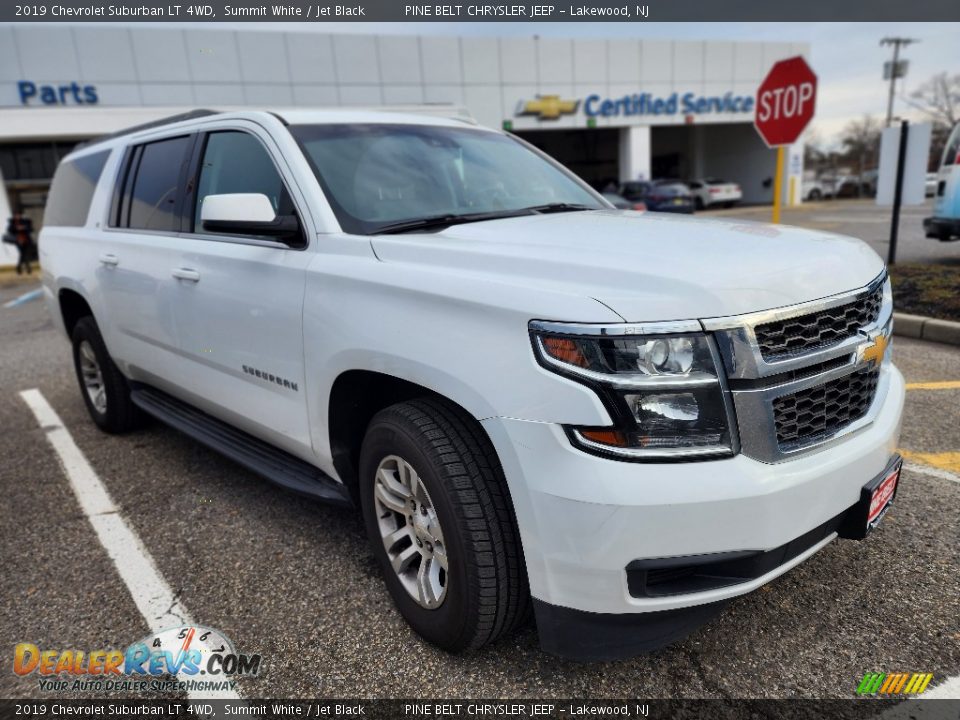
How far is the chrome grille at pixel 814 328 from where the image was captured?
6.18 feet

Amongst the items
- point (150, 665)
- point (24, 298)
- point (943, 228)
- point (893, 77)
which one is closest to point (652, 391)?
point (150, 665)

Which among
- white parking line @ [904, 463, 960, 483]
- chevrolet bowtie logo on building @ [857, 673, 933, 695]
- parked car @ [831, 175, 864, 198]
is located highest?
chevrolet bowtie logo on building @ [857, 673, 933, 695]

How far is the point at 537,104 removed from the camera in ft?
100

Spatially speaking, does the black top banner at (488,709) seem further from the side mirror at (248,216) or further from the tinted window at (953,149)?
the tinted window at (953,149)

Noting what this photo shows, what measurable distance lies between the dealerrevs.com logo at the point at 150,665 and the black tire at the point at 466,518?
785 millimetres

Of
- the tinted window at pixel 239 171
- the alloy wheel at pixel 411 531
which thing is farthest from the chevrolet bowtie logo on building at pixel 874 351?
the tinted window at pixel 239 171

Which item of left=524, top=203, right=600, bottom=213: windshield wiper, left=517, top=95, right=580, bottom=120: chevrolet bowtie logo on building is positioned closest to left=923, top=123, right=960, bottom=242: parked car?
left=524, top=203, right=600, bottom=213: windshield wiper

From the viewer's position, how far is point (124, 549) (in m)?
3.26

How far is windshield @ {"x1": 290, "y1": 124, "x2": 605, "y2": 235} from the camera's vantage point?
9.34ft

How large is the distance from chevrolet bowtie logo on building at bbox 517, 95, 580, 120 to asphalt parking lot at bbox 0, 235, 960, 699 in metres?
28.7

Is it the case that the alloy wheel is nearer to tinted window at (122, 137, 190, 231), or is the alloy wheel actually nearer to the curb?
tinted window at (122, 137, 190, 231)

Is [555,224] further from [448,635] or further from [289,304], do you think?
[448,635]

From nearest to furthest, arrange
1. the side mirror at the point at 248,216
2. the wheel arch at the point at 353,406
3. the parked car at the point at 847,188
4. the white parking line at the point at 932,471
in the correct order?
the wheel arch at the point at 353,406 < the side mirror at the point at 248,216 < the white parking line at the point at 932,471 < the parked car at the point at 847,188

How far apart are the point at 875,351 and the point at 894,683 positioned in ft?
3.39
